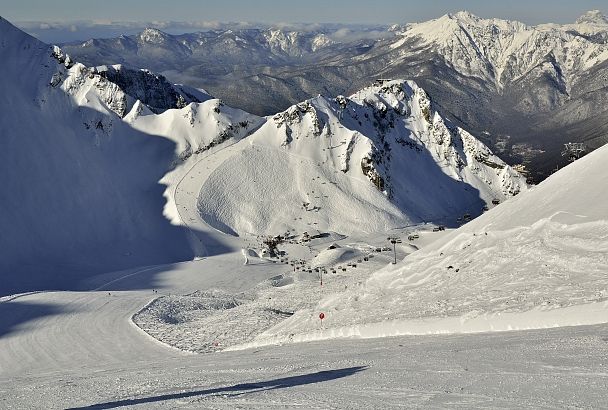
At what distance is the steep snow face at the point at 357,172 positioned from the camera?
124 m

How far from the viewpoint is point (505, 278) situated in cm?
3944

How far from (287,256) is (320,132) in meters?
49.4

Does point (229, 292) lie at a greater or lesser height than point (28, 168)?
lesser

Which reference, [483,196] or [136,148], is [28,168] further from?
[483,196]

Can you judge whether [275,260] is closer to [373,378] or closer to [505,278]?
[505,278]

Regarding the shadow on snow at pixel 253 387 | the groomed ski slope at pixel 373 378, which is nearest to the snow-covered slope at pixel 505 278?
the groomed ski slope at pixel 373 378

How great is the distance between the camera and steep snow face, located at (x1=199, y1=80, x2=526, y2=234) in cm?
12369

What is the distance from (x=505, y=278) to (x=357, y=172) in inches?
3972

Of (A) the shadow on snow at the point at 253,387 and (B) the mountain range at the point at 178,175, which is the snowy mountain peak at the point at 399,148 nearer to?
(B) the mountain range at the point at 178,175

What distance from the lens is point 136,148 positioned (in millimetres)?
135625

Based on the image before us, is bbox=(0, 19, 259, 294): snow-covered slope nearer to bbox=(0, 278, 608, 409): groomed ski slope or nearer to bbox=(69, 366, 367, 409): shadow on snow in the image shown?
bbox=(0, 278, 608, 409): groomed ski slope

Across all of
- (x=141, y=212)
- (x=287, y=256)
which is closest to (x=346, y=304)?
(x=287, y=256)

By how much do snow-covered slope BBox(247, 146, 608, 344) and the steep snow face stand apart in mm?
70288

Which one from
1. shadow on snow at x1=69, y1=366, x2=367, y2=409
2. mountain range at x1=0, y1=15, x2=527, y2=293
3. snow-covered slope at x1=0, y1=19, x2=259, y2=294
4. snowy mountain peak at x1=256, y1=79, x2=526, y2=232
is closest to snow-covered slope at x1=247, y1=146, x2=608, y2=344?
shadow on snow at x1=69, y1=366, x2=367, y2=409
